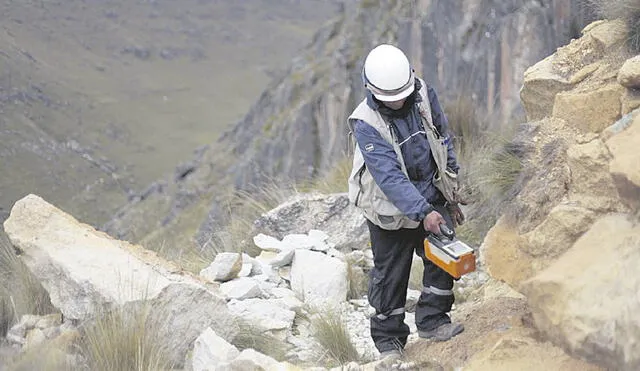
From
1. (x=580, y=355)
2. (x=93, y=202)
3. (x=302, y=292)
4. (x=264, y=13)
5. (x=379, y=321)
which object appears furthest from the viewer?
(x=264, y=13)

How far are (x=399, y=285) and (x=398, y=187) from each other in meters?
0.74

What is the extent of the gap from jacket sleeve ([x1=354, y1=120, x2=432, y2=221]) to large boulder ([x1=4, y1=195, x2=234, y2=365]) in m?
1.35

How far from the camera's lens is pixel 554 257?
402 centimetres

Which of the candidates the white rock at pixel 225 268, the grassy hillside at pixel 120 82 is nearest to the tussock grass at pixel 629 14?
the white rock at pixel 225 268

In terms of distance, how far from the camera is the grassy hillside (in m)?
52.9

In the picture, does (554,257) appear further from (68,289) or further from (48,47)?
(48,47)

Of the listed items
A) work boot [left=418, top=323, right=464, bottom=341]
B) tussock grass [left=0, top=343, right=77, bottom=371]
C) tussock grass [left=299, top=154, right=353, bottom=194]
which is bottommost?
tussock grass [left=299, top=154, right=353, bottom=194]

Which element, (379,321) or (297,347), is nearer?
(379,321)

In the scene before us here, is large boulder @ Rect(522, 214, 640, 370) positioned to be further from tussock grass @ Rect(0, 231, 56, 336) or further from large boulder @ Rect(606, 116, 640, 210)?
tussock grass @ Rect(0, 231, 56, 336)

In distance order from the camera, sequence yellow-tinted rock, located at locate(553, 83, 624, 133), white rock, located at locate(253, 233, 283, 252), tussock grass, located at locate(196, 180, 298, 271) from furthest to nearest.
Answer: tussock grass, located at locate(196, 180, 298, 271), white rock, located at locate(253, 233, 283, 252), yellow-tinted rock, located at locate(553, 83, 624, 133)

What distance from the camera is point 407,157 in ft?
14.0

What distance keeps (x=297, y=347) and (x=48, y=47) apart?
68.9 metres

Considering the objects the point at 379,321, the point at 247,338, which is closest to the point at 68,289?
the point at 247,338

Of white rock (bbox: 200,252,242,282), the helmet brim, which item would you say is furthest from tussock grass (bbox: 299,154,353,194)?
the helmet brim
